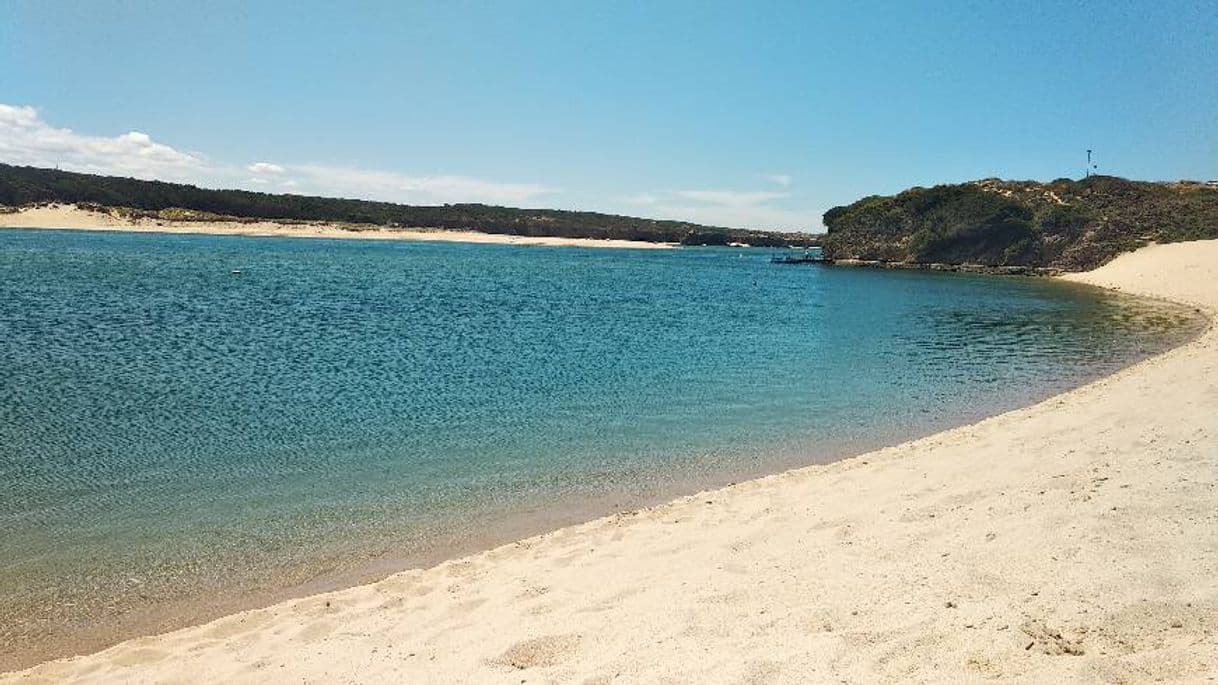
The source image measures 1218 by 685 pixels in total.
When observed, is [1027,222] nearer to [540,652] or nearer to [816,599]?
[816,599]

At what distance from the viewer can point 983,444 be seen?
41.4ft

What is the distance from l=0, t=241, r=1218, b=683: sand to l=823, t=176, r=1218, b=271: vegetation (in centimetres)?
9052

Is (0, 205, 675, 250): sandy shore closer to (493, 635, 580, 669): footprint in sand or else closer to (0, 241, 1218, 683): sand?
(0, 241, 1218, 683): sand

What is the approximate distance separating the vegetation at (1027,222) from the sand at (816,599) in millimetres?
90521

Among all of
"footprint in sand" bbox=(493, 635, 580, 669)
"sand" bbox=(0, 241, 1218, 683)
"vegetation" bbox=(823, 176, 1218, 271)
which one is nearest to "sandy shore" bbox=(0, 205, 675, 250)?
"vegetation" bbox=(823, 176, 1218, 271)

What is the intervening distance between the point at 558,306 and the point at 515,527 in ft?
111

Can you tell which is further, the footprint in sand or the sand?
the footprint in sand

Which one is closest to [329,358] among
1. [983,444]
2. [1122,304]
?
[983,444]

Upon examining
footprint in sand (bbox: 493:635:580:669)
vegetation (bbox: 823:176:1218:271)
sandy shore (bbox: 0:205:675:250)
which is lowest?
footprint in sand (bbox: 493:635:580:669)

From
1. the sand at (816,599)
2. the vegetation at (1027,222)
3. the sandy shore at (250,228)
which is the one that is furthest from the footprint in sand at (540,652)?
the sandy shore at (250,228)

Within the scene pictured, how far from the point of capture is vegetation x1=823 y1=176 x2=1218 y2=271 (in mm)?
89062

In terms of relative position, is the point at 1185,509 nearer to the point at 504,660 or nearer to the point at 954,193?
the point at 504,660

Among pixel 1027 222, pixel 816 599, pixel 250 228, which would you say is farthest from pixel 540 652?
pixel 250 228

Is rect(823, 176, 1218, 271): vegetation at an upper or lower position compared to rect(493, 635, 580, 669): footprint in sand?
upper
